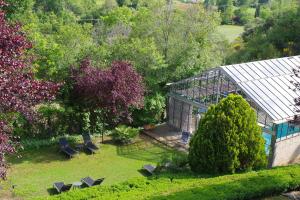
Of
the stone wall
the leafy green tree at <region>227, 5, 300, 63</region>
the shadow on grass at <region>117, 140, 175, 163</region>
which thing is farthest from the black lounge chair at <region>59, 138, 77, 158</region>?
the leafy green tree at <region>227, 5, 300, 63</region>

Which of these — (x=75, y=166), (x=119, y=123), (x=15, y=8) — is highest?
(x=15, y=8)

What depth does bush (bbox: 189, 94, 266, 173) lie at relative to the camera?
51.8 feet

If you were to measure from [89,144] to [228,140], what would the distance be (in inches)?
346

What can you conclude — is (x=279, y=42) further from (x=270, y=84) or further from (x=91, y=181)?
(x=91, y=181)

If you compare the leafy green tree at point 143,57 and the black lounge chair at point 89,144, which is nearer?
the black lounge chair at point 89,144

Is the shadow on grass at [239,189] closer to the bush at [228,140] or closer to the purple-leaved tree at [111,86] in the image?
the bush at [228,140]

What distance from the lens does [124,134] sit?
905 inches

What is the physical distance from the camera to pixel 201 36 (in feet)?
95.1

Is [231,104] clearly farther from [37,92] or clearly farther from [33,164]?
[33,164]

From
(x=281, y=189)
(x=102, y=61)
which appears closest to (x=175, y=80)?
(x=102, y=61)

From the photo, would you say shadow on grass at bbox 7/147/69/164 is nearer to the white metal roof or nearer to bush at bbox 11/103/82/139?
bush at bbox 11/103/82/139

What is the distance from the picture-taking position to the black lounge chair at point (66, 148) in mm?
20891

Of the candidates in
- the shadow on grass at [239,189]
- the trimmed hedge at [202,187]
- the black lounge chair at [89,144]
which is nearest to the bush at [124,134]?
the black lounge chair at [89,144]

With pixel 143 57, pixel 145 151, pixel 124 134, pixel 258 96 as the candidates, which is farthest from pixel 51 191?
pixel 258 96
